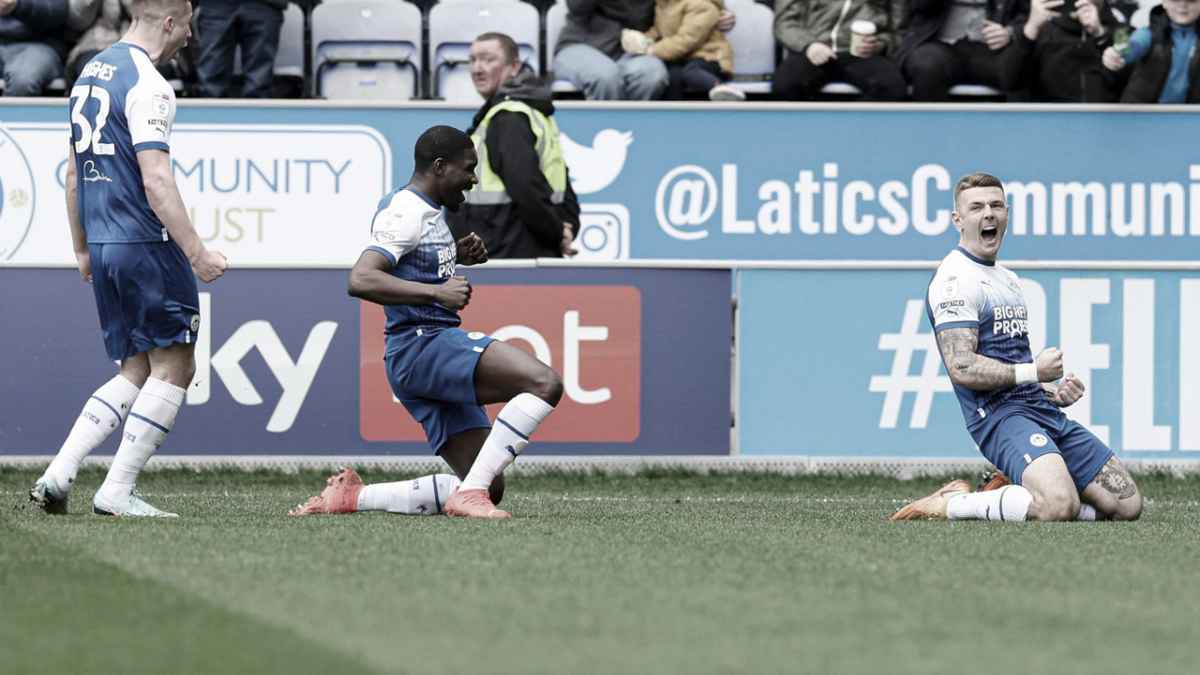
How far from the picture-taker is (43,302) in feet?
37.7

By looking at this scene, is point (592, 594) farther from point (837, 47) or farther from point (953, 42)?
point (953, 42)

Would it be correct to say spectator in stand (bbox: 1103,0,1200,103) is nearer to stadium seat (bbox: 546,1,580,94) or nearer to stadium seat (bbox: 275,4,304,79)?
stadium seat (bbox: 546,1,580,94)

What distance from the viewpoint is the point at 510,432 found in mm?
8352

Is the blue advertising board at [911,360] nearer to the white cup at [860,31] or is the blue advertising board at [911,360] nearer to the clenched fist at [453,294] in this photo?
the white cup at [860,31]

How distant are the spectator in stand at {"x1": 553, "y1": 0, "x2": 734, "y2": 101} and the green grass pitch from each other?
18.4 ft

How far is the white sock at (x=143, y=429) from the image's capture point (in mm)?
8258

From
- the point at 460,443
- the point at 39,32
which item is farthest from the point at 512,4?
the point at 460,443

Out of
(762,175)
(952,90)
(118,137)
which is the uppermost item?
(952,90)

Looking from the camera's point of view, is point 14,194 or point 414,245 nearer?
point 414,245

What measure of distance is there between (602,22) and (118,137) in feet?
21.9

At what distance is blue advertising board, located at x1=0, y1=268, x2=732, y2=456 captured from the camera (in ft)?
37.4

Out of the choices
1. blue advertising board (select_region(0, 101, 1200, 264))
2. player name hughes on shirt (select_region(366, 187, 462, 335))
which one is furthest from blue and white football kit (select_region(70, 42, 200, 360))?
blue advertising board (select_region(0, 101, 1200, 264))

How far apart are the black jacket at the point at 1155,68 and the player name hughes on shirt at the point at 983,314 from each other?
5141mm

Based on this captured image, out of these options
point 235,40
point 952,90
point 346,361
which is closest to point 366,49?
point 235,40
